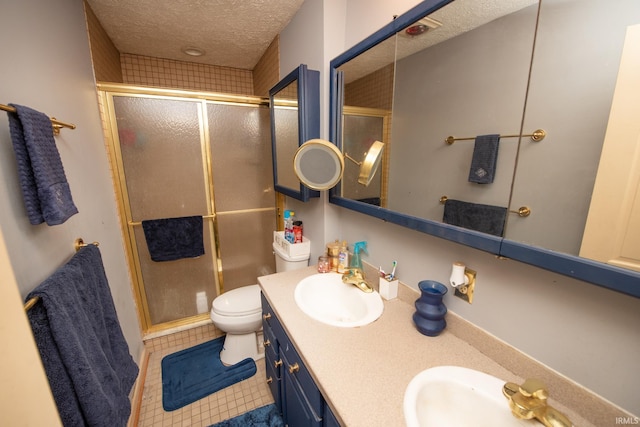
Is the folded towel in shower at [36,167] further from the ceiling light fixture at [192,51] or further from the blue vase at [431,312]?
the ceiling light fixture at [192,51]

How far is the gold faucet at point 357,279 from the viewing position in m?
1.14

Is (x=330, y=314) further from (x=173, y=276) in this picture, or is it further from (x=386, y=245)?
(x=173, y=276)

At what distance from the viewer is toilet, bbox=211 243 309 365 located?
1648 mm

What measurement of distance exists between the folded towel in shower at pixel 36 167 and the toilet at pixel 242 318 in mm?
1091

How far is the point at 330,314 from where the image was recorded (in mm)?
1229

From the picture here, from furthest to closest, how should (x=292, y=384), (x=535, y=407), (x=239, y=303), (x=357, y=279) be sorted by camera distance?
(x=239, y=303) < (x=357, y=279) < (x=292, y=384) < (x=535, y=407)

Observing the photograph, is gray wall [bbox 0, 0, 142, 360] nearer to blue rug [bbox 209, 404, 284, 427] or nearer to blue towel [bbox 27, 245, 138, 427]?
A: blue towel [bbox 27, 245, 138, 427]

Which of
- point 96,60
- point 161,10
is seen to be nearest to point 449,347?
point 161,10

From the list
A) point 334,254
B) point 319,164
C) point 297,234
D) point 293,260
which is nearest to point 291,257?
point 293,260

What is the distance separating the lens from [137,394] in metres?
1.46

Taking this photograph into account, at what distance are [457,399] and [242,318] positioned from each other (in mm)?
1328

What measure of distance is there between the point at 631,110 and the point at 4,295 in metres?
1.15

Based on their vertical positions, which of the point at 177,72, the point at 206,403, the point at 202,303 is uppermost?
the point at 177,72

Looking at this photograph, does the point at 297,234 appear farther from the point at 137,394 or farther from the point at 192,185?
the point at 137,394
